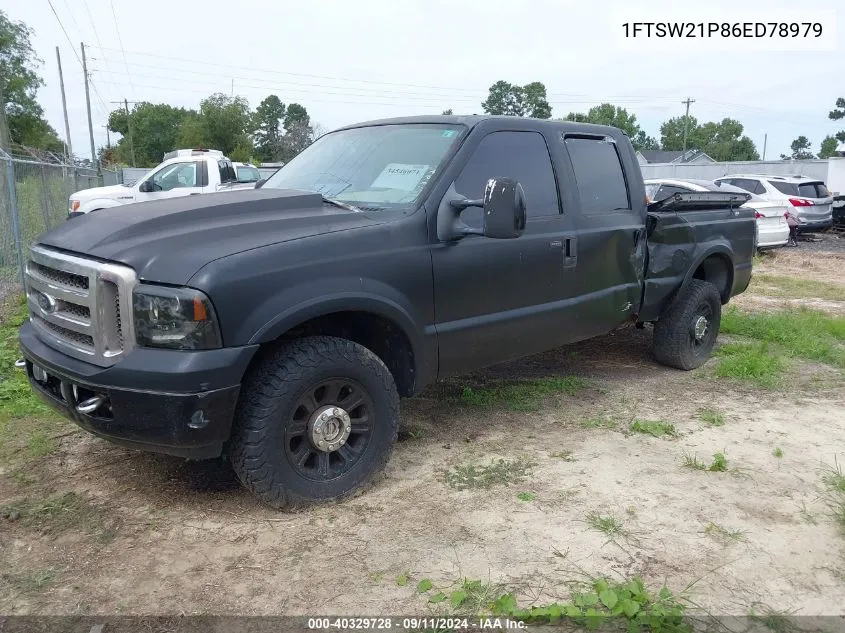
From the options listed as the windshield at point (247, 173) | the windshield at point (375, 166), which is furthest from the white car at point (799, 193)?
the windshield at point (375, 166)

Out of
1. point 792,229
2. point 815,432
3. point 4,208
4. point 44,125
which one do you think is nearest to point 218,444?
point 815,432

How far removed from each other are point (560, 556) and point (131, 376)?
1.95m

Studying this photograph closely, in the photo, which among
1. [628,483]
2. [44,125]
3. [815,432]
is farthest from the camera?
[44,125]

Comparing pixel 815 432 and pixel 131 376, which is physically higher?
pixel 131 376

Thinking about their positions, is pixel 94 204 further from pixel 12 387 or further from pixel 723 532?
pixel 723 532

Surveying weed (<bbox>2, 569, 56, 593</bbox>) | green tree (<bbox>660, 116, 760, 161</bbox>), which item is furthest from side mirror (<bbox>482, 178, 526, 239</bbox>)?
green tree (<bbox>660, 116, 760, 161</bbox>)

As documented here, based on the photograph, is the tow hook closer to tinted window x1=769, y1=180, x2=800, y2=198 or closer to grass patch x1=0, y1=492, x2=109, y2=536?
grass patch x1=0, y1=492, x2=109, y2=536

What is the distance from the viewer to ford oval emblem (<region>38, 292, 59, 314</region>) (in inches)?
130

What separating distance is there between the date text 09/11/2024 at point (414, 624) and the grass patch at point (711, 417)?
265 centimetres

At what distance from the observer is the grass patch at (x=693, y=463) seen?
392cm

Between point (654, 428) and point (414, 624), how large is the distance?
8.18 ft

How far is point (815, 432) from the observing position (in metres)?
4.52

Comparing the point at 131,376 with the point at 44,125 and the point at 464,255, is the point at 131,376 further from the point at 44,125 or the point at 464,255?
the point at 44,125

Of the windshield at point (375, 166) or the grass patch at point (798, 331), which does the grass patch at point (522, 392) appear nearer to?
the windshield at point (375, 166)
